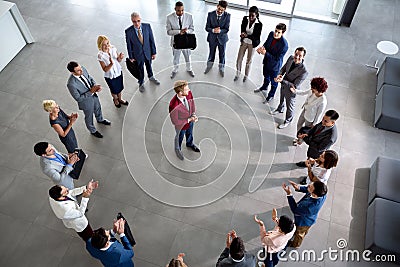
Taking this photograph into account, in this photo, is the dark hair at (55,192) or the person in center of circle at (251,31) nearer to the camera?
the dark hair at (55,192)

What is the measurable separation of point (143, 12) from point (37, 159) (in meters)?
4.30

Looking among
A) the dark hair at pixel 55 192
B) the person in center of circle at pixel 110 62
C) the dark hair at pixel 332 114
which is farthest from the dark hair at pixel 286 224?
the person in center of circle at pixel 110 62

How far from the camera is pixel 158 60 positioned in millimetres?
7379

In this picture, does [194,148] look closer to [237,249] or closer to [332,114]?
[332,114]

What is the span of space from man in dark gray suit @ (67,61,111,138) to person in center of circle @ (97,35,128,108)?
33cm

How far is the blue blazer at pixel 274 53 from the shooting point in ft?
18.2

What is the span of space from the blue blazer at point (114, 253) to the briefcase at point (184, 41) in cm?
364

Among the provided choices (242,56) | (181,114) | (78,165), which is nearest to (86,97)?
(78,165)

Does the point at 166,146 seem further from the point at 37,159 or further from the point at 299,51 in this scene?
the point at 299,51

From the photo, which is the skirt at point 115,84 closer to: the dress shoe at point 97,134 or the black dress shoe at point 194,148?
the dress shoe at point 97,134

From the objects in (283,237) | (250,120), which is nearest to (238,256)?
(283,237)

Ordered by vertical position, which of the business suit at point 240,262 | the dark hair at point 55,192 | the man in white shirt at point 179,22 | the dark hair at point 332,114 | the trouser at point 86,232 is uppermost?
the man in white shirt at point 179,22

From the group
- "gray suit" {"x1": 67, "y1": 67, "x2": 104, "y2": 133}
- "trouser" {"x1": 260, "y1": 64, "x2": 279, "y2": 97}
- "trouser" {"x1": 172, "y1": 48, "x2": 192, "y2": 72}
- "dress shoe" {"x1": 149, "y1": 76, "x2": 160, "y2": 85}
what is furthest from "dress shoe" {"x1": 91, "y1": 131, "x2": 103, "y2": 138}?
"trouser" {"x1": 260, "y1": 64, "x2": 279, "y2": 97}

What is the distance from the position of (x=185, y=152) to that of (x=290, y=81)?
6.61ft
